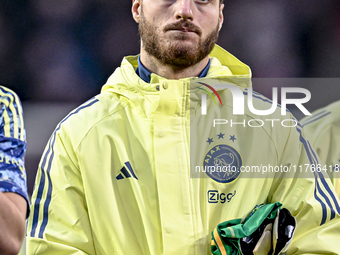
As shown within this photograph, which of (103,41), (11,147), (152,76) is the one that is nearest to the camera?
(11,147)

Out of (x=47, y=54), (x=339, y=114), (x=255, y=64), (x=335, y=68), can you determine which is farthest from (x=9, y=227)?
(x=335, y=68)

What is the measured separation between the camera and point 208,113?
3.77 ft

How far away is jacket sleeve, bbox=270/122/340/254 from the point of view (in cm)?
98

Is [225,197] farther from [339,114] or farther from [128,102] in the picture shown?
[339,114]

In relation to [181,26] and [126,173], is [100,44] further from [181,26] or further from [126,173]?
[126,173]

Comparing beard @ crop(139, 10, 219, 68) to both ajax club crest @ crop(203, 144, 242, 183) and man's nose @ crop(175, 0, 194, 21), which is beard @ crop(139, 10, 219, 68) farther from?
ajax club crest @ crop(203, 144, 242, 183)

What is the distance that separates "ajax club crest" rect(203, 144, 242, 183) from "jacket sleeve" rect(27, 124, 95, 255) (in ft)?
1.06

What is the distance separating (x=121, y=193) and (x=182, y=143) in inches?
7.7

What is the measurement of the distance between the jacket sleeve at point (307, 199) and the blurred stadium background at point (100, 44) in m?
1.19

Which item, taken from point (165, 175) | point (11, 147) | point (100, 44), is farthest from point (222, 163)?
point (100, 44)

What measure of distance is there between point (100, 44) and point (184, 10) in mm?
1449

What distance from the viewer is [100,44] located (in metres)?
2.55

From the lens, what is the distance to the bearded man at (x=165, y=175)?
101 cm

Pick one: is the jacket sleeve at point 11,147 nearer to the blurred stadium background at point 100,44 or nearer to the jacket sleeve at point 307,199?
the jacket sleeve at point 307,199
